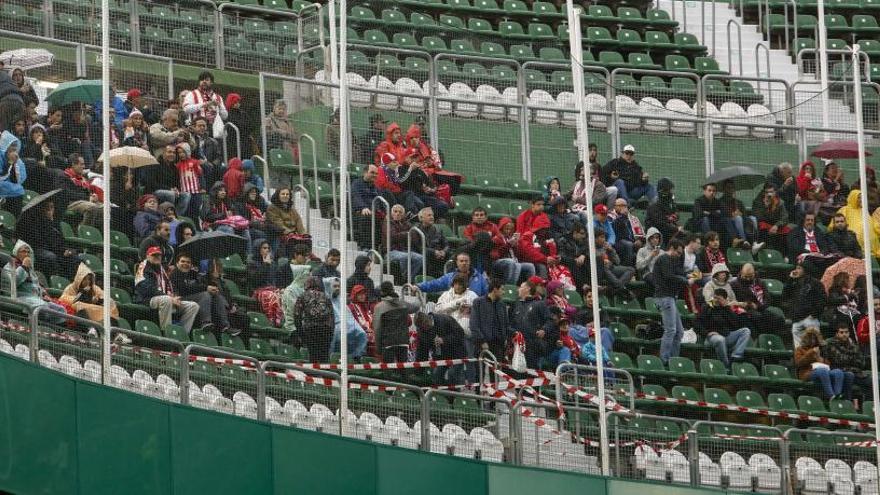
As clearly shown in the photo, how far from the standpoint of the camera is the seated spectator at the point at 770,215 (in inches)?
896

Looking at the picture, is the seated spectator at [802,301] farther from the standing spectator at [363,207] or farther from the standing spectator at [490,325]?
the standing spectator at [363,207]

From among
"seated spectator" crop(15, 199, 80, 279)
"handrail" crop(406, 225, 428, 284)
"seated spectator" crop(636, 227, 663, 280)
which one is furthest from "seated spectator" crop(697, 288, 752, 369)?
"seated spectator" crop(15, 199, 80, 279)

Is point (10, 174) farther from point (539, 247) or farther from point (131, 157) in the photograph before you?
point (539, 247)

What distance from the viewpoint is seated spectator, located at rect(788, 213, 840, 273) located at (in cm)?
2223

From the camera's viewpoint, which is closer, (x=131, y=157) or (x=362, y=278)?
(x=362, y=278)

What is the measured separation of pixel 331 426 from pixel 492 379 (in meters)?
2.39

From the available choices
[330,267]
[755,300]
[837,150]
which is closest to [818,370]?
[755,300]

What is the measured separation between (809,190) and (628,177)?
1.91 metres

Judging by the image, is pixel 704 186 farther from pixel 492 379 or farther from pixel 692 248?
pixel 492 379

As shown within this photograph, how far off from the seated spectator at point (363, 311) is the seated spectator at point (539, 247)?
215cm

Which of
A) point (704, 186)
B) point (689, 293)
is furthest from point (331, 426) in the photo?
point (704, 186)

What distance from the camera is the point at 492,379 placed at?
63.9 ft

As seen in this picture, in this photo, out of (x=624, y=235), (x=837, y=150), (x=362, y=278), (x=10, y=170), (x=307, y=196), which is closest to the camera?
(x=10, y=170)

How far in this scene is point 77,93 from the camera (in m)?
20.1
